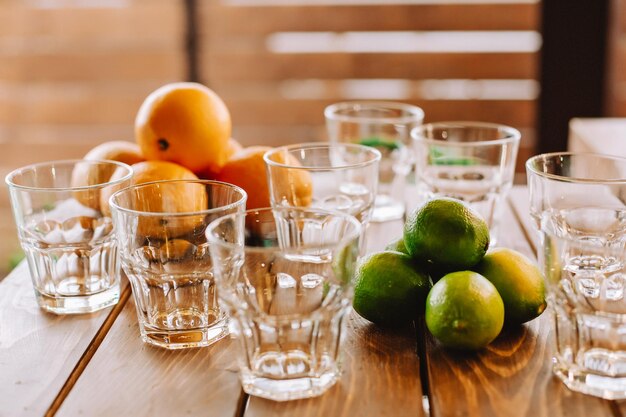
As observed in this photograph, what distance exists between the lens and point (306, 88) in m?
3.07

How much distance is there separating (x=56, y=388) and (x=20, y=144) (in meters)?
2.60

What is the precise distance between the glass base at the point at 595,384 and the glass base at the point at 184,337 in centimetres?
33

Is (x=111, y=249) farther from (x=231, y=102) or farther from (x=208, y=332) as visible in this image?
(x=231, y=102)

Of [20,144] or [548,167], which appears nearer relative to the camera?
[548,167]

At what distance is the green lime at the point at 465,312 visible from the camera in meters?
0.75

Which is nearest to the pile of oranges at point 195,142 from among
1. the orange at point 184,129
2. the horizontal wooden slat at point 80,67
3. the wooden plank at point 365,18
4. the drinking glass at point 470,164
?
the orange at point 184,129

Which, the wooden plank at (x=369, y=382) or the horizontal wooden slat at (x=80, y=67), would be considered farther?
the horizontal wooden slat at (x=80, y=67)

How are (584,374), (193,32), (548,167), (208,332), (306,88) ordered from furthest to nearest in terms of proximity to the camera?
(306,88), (193,32), (548,167), (208,332), (584,374)

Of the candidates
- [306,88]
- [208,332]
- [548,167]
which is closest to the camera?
[208,332]

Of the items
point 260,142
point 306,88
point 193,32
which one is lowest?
point 260,142

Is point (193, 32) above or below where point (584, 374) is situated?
above

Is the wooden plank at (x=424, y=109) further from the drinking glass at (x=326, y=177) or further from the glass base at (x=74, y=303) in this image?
the glass base at (x=74, y=303)

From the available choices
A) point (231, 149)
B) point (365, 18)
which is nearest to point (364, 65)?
point (365, 18)

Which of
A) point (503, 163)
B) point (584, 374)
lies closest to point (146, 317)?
point (584, 374)
